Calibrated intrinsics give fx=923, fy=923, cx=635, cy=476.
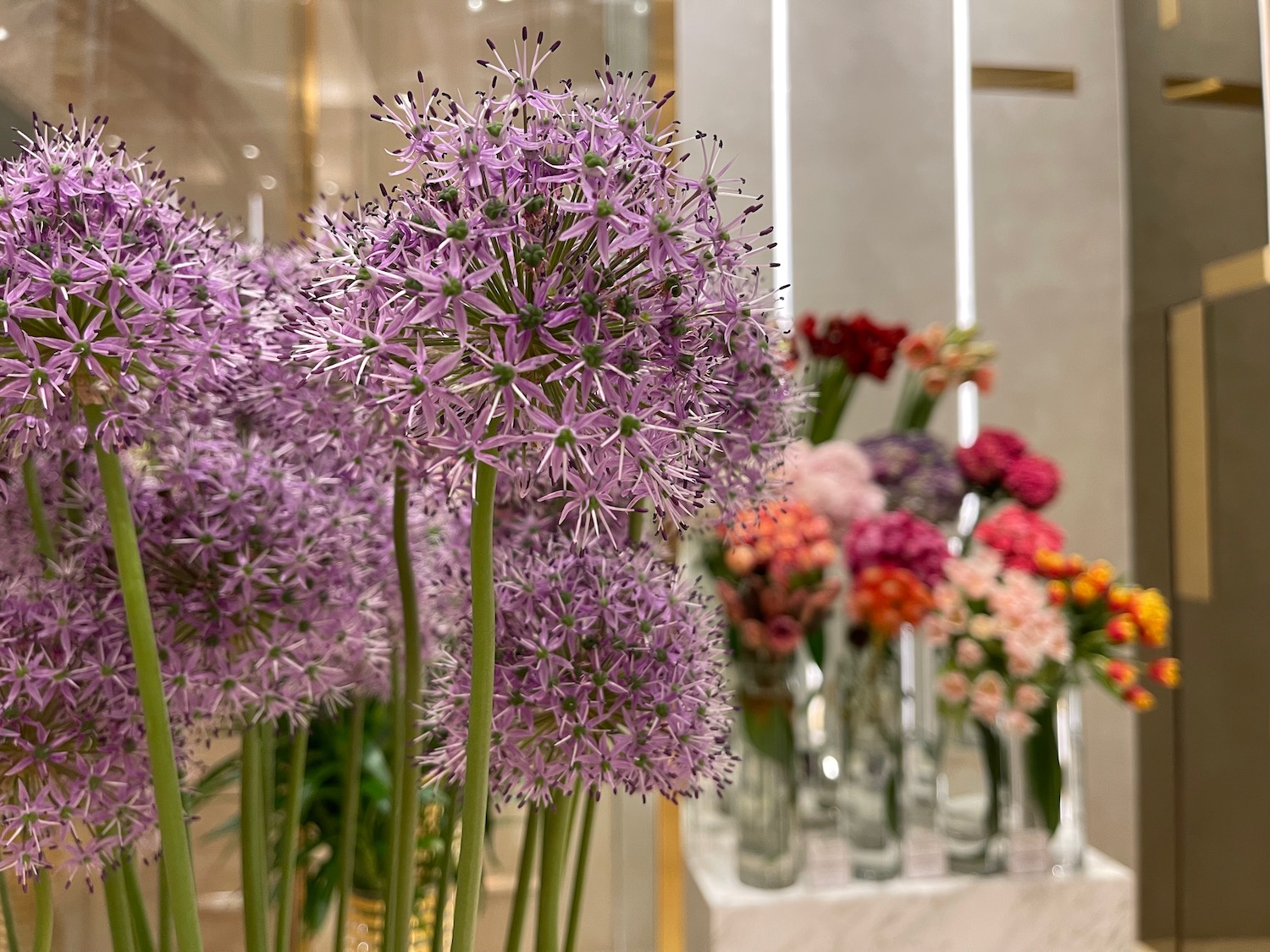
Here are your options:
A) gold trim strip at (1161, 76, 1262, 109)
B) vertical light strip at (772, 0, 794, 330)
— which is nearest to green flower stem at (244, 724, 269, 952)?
vertical light strip at (772, 0, 794, 330)

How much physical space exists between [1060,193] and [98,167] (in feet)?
6.69

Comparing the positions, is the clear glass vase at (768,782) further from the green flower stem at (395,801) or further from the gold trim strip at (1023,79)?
the gold trim strip at (1023,79)

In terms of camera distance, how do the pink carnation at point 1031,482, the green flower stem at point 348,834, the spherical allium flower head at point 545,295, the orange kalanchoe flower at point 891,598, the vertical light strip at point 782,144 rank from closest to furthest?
the spherical allium flower head at point 545,295 < the green flower stem at point 348,834 < the orange kalanchoe flower at point 891,598 < the pink carnation at point 1031,482 < the vertical light strip at point 782,144

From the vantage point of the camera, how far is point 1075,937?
137 centimetres

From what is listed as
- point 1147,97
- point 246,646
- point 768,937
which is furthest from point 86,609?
point 1147,97

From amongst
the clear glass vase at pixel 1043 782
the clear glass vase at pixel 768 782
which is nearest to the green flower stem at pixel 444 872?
the clear glass vase at pixel 768 782

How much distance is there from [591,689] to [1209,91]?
2039 mm

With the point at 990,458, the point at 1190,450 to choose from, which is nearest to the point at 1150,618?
the point at 990,458

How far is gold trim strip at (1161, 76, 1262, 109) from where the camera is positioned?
1.76m

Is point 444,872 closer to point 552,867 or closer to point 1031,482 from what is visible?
point 552,867

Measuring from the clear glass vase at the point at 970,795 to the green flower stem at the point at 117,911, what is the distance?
3.80ft

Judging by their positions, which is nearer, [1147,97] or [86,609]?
[86,609]

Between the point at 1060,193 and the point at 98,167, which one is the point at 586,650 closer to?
the point at 98,167

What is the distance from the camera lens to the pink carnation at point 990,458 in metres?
1.44
